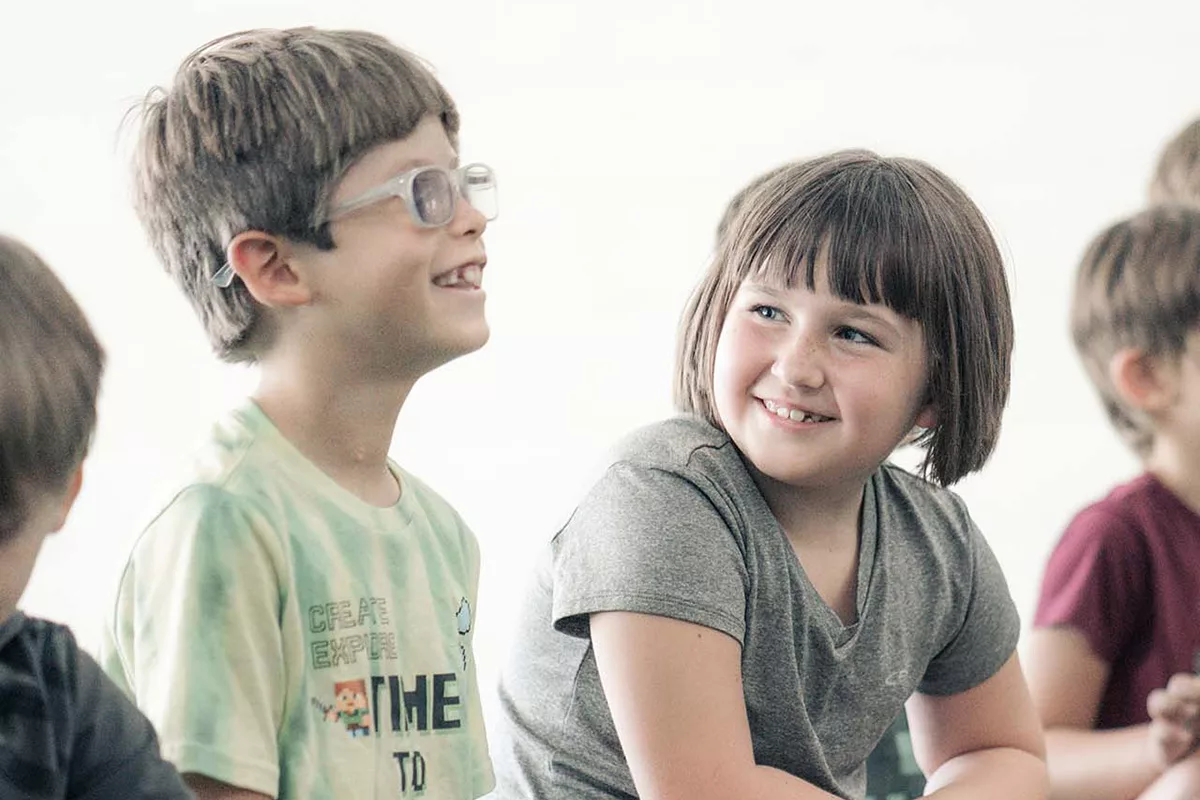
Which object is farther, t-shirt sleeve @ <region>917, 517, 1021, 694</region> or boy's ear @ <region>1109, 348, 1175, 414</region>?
boy's ear @ <region>1109, 348, 1175, 414</region>

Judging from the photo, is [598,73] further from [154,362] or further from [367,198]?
[367,198]

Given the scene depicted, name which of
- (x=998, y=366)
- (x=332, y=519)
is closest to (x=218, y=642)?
(x=332, y=519)

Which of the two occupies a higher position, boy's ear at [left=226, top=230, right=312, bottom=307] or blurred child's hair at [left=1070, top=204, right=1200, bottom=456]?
boy's ear at [left=226, top=230, right=312, bottom=307]

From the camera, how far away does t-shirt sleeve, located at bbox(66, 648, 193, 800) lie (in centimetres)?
94

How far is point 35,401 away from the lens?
912 mm

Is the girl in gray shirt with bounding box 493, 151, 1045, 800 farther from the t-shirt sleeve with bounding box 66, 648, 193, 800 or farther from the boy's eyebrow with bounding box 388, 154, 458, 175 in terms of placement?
the t-shirt sleeve with bounding box 66, 648, 193, 800

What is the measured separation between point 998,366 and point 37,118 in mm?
1264

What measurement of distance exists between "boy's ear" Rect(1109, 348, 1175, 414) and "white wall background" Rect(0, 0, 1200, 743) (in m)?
0.49

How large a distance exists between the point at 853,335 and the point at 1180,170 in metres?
0.85

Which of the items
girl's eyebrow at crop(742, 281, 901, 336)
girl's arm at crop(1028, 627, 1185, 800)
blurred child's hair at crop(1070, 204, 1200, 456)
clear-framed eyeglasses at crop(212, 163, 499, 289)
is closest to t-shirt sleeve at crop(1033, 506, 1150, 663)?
girl's arm at crop(1028, 627, 1185, 800)

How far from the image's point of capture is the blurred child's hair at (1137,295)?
1728 mm

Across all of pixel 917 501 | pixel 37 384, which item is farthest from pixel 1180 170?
pixel 37 384

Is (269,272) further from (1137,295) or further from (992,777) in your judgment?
(1137,295)

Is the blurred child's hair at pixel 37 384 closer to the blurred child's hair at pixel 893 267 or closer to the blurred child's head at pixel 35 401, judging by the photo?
the blurred child's head at pixel 35 401
